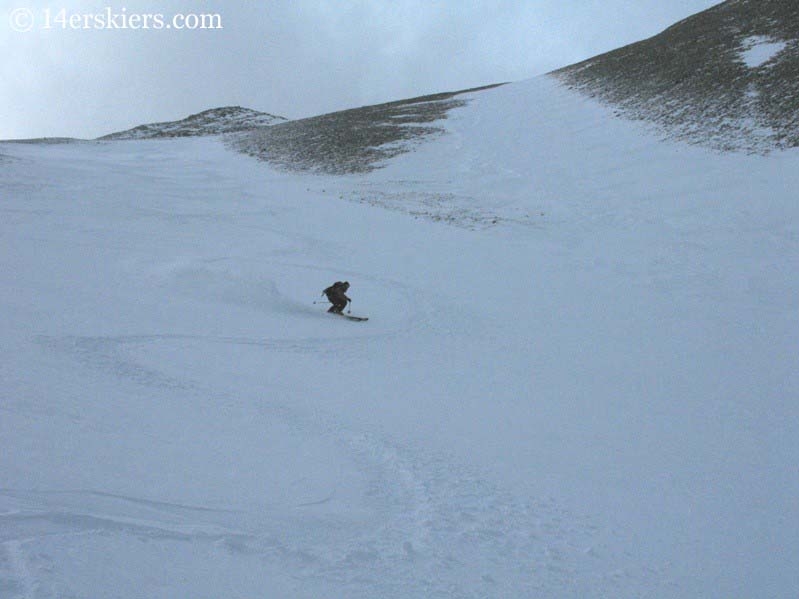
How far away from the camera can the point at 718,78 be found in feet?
100

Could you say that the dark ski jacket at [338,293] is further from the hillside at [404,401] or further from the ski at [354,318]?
the hillside at [404,401]

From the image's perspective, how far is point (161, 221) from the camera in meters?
18.2

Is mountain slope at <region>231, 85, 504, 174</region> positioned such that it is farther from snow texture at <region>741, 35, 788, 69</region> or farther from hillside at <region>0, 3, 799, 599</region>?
snow texture at <region>741, 35, 788, 69</region>

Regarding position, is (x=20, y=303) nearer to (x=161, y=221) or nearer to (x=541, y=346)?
(x=541, y=346)

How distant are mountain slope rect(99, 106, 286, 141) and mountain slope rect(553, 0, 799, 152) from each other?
29937 mm

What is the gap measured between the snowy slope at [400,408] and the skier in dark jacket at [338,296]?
2.35 feet

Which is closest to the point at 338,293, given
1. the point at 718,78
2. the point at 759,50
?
the point at 718,78

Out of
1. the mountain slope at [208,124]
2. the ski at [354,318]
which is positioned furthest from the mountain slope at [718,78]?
the mountain slope at [208,124]

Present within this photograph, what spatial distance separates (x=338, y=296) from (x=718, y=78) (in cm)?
2747

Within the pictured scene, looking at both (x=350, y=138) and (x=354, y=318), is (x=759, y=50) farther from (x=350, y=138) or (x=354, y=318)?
(x=354, y=318)

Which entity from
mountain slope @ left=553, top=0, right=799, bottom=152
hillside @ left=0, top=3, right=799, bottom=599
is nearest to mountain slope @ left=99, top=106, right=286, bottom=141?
mountain slope @ left=553, top=0, right=799, bottom=152

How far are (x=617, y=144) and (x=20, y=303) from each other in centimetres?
2434

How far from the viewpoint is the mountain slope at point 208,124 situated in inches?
2148

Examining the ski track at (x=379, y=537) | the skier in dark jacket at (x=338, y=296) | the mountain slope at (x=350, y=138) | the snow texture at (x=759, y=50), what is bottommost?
the ski track at (x=379, y=537)
